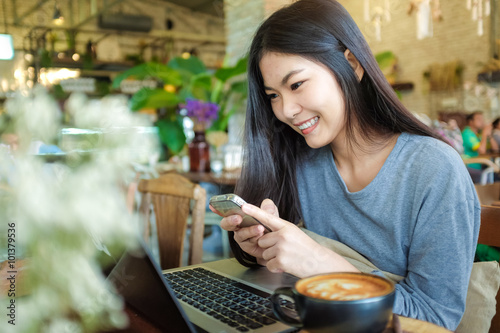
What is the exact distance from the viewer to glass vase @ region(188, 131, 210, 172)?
328 cm

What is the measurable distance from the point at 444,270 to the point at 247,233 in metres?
0.38

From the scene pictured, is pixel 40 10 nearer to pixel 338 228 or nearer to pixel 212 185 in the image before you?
pixel 212 185

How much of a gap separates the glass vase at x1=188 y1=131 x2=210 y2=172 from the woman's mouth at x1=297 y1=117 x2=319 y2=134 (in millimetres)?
2203

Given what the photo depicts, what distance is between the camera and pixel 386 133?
3.70 feet

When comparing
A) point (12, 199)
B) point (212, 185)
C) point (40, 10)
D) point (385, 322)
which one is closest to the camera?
point (12, 199)

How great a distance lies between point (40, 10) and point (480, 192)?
10.3 m

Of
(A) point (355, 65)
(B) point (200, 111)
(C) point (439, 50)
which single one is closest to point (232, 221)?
(A) point (355, 65)

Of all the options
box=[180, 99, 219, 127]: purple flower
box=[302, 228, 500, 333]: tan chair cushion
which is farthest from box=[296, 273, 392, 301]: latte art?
box=[180, 99, 219, 127]: purple flower

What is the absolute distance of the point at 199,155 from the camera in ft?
10.8

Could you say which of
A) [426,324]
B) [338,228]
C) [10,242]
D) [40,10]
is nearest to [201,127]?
[338,228]

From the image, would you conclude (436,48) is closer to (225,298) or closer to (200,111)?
(200,111)

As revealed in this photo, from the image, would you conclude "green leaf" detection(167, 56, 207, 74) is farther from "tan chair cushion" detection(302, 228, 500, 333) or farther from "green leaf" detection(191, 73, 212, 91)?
"tan chair cushion" detection(302, 228, 500, 333)

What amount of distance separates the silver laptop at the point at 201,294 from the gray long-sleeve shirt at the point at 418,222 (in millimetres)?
254

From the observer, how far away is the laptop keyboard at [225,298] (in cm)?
69
